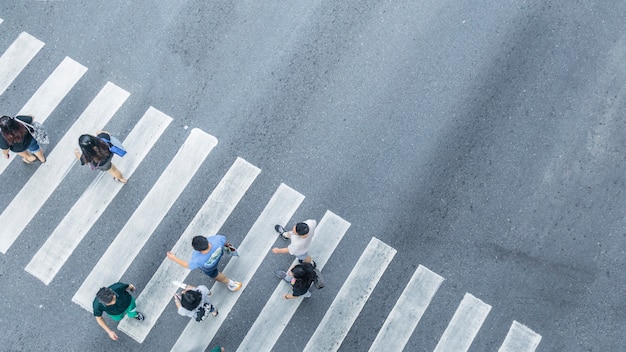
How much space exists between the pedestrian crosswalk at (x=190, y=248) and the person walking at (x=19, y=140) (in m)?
0.36

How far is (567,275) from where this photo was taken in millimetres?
9453

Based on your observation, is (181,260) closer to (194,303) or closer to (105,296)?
(194,303)

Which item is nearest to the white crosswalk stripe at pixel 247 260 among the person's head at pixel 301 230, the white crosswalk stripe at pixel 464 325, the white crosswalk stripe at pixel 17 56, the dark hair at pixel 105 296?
the person's head at pixel 301 230

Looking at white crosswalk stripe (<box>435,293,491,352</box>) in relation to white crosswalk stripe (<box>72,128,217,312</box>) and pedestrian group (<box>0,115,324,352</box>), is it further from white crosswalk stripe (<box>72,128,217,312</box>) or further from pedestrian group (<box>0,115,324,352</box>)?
white crosswalk stripe (<box>72,128,217,312</box>)

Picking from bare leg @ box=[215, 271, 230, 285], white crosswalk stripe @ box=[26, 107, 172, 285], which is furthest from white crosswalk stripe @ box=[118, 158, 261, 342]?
white crosswalk stripe @ box=[26, 107, 172, 285]

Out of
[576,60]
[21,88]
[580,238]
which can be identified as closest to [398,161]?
[580,238]

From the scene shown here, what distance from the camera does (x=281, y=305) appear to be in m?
9.08

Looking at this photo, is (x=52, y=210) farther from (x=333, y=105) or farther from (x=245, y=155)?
(x=333, y=105)

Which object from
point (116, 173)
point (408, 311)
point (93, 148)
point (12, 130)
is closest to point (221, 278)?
point (116, 173)

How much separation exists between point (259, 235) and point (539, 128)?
5.24 m

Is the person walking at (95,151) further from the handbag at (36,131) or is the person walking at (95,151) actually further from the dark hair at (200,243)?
the dark hair at (200,243)

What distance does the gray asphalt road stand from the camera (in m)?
9.18

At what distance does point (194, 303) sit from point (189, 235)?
1946mm

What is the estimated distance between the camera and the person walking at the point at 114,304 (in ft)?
24.7
